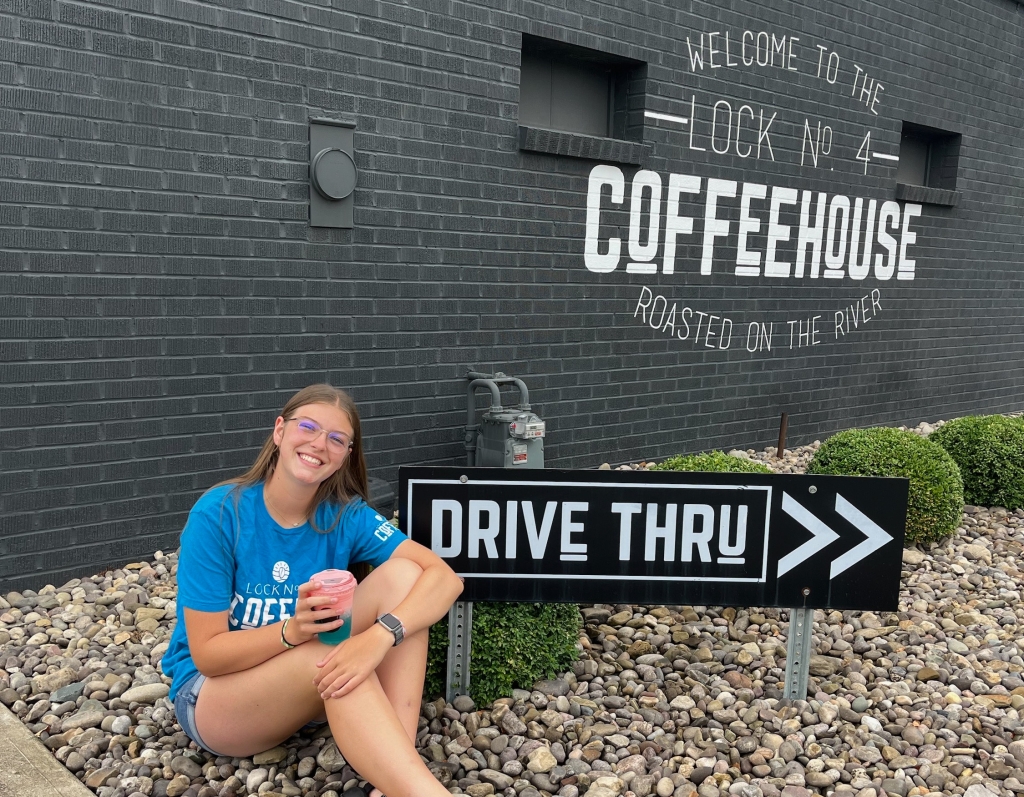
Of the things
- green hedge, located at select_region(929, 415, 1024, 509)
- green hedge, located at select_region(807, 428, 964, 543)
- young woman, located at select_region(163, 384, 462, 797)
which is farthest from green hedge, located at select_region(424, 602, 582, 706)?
green hedge, located at select_region(929, 415, 1024, 509)

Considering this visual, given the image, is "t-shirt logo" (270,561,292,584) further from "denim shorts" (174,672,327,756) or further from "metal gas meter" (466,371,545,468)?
"metal gas meter" (466,371,545,468)

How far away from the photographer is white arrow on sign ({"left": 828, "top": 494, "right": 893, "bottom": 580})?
3320 mm

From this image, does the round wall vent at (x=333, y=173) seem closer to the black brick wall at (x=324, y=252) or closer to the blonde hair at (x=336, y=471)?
the black brick wall at (x=324, y=252)

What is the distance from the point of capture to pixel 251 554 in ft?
8.83

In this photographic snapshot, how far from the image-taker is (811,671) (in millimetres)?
3805

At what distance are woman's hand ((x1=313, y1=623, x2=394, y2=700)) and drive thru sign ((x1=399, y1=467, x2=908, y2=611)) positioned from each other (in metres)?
0.68

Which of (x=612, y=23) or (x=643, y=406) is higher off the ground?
(x=612, y=23)

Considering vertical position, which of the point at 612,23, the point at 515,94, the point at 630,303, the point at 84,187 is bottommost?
the point at 630,303

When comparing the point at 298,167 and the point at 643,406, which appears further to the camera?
the point at 643,406

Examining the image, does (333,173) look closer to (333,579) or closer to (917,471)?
(333,579)

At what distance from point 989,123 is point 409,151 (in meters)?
7.41

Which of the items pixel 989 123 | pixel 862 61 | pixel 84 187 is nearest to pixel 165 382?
pixel 84 187

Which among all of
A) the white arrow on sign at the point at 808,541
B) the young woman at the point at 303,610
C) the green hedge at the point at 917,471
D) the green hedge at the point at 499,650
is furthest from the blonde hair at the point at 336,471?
the green hedge at the point at 917,471

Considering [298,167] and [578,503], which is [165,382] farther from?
[578,503]
